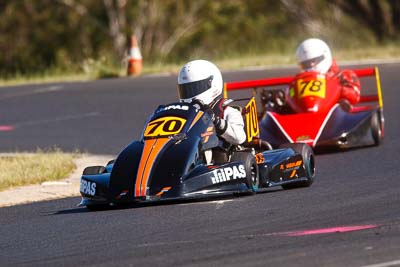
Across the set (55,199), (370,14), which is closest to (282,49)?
(370,14)

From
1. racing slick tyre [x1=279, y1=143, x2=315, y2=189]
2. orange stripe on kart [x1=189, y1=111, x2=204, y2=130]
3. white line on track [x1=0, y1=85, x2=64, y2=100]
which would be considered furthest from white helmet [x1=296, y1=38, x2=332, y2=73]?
white line on track [x1=0, y1=85, x2=64, y2=100]

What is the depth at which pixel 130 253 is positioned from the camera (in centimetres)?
801

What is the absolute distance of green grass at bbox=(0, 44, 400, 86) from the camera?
2523 centimetres

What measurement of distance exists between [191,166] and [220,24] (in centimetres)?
3275

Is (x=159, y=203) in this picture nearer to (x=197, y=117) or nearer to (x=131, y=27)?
(x=197, y=117)

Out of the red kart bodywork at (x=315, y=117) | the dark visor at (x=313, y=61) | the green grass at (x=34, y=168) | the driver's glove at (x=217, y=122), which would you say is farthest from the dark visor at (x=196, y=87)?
the dark visor at (x=313, y=61)

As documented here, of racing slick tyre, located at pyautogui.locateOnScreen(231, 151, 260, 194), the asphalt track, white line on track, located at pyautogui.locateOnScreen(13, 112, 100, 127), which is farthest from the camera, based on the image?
white line on track, located at pyautogui.locateOnScreen(13, 112, 100, 127)

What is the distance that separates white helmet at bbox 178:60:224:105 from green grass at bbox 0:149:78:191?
2535 mm

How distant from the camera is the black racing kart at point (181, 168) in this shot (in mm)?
10156

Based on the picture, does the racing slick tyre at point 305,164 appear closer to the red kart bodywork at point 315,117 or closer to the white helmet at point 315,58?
the red kart bodywork at point 315,117

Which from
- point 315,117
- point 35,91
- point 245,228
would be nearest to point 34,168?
point 315,117

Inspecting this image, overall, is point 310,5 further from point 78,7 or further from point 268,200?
point 268,200

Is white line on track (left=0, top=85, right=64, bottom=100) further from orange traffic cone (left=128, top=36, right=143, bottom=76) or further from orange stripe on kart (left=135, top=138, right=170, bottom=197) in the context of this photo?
orange stripe on kart (left=135, top=138, right=170, bottom=197)

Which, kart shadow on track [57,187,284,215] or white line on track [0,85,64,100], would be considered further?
white line on track [0,85,64,100]
